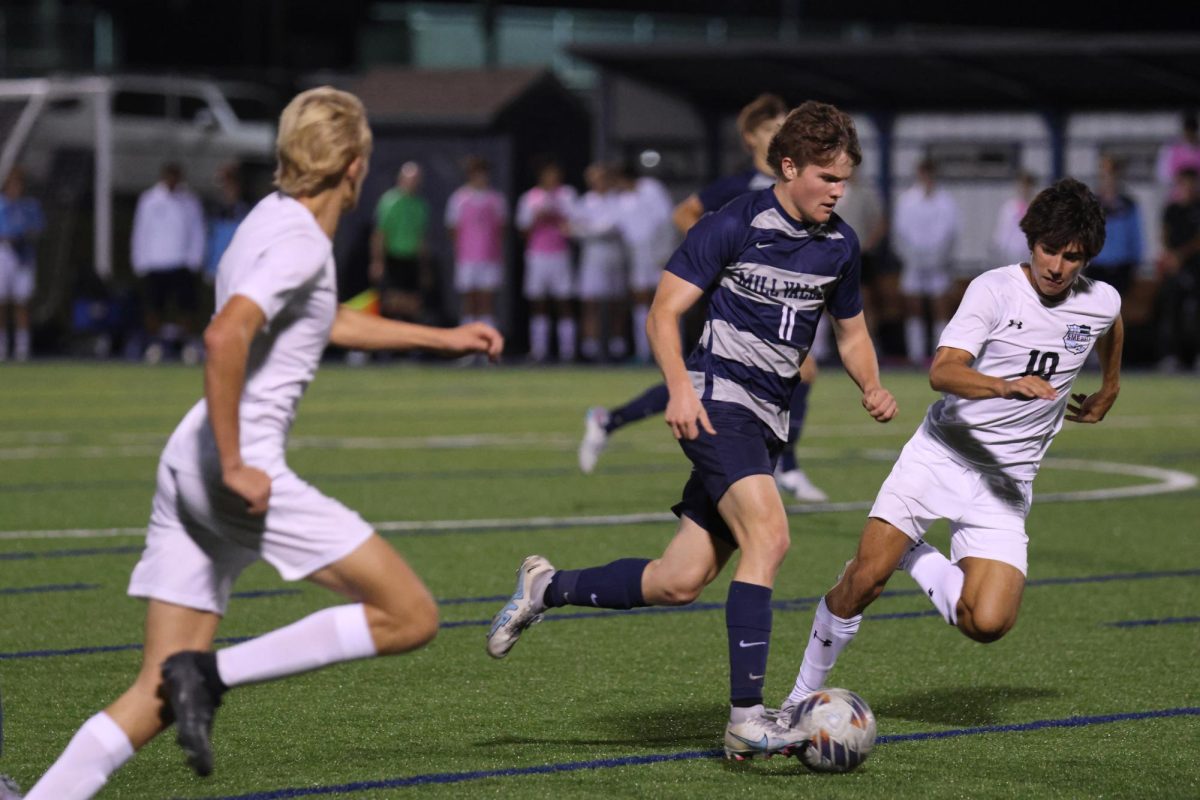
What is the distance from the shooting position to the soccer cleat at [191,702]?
177 inches

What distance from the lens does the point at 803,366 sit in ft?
29.3

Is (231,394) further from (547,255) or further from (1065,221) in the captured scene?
(547,255)

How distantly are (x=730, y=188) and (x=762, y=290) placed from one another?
14.3 feet

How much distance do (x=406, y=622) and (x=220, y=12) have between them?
41.4 metres

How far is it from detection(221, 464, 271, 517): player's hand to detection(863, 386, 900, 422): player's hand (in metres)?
2.02

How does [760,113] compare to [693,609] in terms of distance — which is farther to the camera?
[760,113]

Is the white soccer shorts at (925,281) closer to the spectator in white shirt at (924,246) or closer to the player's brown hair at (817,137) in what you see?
the spectator in white shirt at (924,246)

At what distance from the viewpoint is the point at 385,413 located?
18.7m

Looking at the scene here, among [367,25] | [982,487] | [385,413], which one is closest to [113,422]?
[385,413]

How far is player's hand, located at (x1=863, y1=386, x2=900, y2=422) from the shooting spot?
5965 millimetres

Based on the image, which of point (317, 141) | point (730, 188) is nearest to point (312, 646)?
point (317, 141)

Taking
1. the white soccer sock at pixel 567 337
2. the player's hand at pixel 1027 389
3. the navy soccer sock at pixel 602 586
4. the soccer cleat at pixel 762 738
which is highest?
the player's hand at pixel 1027 389

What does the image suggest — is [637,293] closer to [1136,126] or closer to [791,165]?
[1136,126]

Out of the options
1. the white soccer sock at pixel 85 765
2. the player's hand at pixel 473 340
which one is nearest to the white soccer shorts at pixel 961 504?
the player's hand at pixel 473 340
